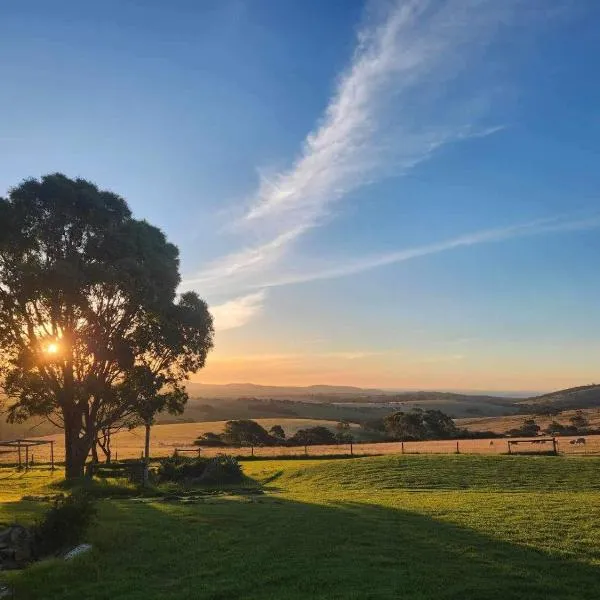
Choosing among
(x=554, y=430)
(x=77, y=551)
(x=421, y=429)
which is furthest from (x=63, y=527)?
(x=554, y=430)

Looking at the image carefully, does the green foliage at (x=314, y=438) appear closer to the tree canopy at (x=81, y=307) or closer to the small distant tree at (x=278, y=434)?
the small distant tree at (x=278, y=434)

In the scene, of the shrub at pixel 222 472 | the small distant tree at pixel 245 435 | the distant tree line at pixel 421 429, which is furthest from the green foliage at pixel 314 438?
the shrub at pixel 222 472

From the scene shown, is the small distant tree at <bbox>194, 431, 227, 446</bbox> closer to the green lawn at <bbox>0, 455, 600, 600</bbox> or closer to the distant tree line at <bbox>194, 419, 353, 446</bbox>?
the distant tree line at <bbox>194, 419, 353, 446</bbox>

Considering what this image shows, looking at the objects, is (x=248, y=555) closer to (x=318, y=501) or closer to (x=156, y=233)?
(x=318, y=501)

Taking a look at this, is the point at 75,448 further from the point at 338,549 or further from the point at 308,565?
the point at 308,565

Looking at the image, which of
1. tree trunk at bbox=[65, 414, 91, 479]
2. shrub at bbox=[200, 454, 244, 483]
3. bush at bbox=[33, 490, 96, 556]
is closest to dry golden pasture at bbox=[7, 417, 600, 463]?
shrub at bbox=[200, 454, 244, 483]

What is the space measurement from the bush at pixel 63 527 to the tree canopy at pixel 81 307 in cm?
2092

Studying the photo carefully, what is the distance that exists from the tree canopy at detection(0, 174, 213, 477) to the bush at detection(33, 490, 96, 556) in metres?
20.9

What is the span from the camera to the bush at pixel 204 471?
40.5m

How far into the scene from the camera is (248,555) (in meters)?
16.2

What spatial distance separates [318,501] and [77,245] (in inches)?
957

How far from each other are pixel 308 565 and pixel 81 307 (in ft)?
95.2

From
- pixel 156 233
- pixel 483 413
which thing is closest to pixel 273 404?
pixel 483 413

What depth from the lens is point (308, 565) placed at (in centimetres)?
1485
